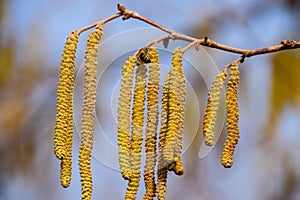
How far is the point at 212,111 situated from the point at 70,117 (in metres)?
0.24

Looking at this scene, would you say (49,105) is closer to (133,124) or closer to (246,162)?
(246,162)

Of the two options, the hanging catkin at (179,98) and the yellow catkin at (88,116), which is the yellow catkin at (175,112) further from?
the yellow catkin at (88,116)

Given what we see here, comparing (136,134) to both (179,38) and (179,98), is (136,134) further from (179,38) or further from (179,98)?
(179,38)

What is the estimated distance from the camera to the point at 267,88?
3094mm

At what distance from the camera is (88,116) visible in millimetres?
1010

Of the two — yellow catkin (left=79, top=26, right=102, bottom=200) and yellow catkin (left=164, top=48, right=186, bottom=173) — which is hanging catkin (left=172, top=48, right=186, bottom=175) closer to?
yellow catkin (left=164, top=48, right=186, bottom=173)

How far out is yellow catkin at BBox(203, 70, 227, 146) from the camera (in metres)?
1.04

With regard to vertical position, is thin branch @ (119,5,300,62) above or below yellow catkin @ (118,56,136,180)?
above

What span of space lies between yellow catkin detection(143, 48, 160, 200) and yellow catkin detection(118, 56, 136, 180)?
34 millimetres

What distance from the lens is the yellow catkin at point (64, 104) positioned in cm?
100

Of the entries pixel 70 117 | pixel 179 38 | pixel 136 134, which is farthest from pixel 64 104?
pixel 179 38

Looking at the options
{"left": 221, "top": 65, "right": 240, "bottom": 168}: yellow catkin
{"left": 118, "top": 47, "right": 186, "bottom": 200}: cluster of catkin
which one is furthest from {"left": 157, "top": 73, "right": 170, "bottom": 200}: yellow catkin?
{"left": 221, "top": 65, "right": 240, "bottom": 168}: yellow catkin

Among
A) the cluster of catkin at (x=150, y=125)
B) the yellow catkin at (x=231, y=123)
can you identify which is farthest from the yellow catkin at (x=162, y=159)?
the yellow catkin at (x=231, y=123)

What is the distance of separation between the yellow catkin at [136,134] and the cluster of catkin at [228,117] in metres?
0.11
